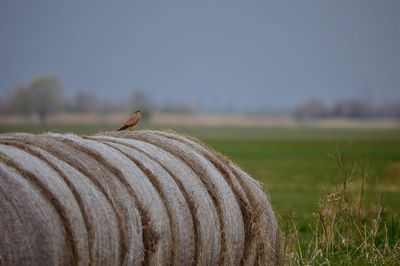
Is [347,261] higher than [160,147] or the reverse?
the reverse

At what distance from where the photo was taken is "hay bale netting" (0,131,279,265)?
4.89 m

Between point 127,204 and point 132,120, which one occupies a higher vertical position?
point 132,120

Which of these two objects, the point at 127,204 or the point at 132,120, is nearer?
the point at 127,204

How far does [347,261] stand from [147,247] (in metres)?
Result: 2.91

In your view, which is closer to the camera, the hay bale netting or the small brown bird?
the hay bale netting

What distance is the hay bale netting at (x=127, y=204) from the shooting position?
192 inches

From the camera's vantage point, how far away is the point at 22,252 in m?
4.77

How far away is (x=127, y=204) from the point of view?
5539 millimetres

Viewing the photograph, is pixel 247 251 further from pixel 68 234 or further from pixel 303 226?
pixel 303 226

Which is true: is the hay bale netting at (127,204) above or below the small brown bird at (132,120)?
below

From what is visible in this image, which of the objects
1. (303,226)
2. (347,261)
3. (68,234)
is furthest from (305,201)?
(68,234)

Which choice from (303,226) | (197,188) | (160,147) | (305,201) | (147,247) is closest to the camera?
(147,247)

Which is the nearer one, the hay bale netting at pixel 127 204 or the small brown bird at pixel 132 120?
the hay bale netting at pixel 127 204

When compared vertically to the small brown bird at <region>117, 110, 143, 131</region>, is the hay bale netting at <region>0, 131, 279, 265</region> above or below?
below
